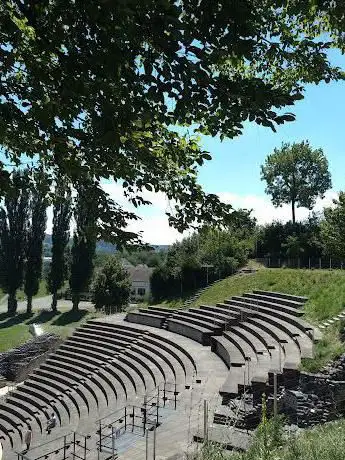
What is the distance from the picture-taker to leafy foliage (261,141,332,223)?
147ft

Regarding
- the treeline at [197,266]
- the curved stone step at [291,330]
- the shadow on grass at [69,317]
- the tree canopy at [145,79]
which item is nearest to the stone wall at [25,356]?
the treeline at [197,266]

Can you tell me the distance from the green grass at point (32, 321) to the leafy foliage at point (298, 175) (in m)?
21.2

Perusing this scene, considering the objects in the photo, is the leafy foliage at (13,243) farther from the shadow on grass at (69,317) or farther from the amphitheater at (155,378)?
the amphitheater at (155,378)

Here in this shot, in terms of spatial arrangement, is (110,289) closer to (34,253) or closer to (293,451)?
(34,253)

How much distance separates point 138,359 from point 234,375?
6.64 meters

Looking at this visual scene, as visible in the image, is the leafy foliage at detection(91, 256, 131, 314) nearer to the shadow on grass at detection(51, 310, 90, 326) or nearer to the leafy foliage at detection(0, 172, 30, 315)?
the shadow on grass at detection(51, 310, 90, 326)

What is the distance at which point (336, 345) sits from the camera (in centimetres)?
1332

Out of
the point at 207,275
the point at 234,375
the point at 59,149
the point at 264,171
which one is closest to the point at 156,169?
the point at 59,149

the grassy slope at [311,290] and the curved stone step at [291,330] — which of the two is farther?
the curved stone step at [291,330]

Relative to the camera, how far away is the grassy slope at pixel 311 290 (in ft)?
43.5

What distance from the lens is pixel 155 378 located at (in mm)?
16688

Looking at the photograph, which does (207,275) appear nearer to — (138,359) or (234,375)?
(138,359)

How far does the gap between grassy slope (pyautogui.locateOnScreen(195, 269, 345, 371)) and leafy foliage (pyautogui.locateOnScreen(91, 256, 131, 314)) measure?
398 inches

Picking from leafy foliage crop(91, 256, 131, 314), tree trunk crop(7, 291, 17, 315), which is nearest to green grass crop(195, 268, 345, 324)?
→ leafy foliage crop(91, 256, 131, 314)
